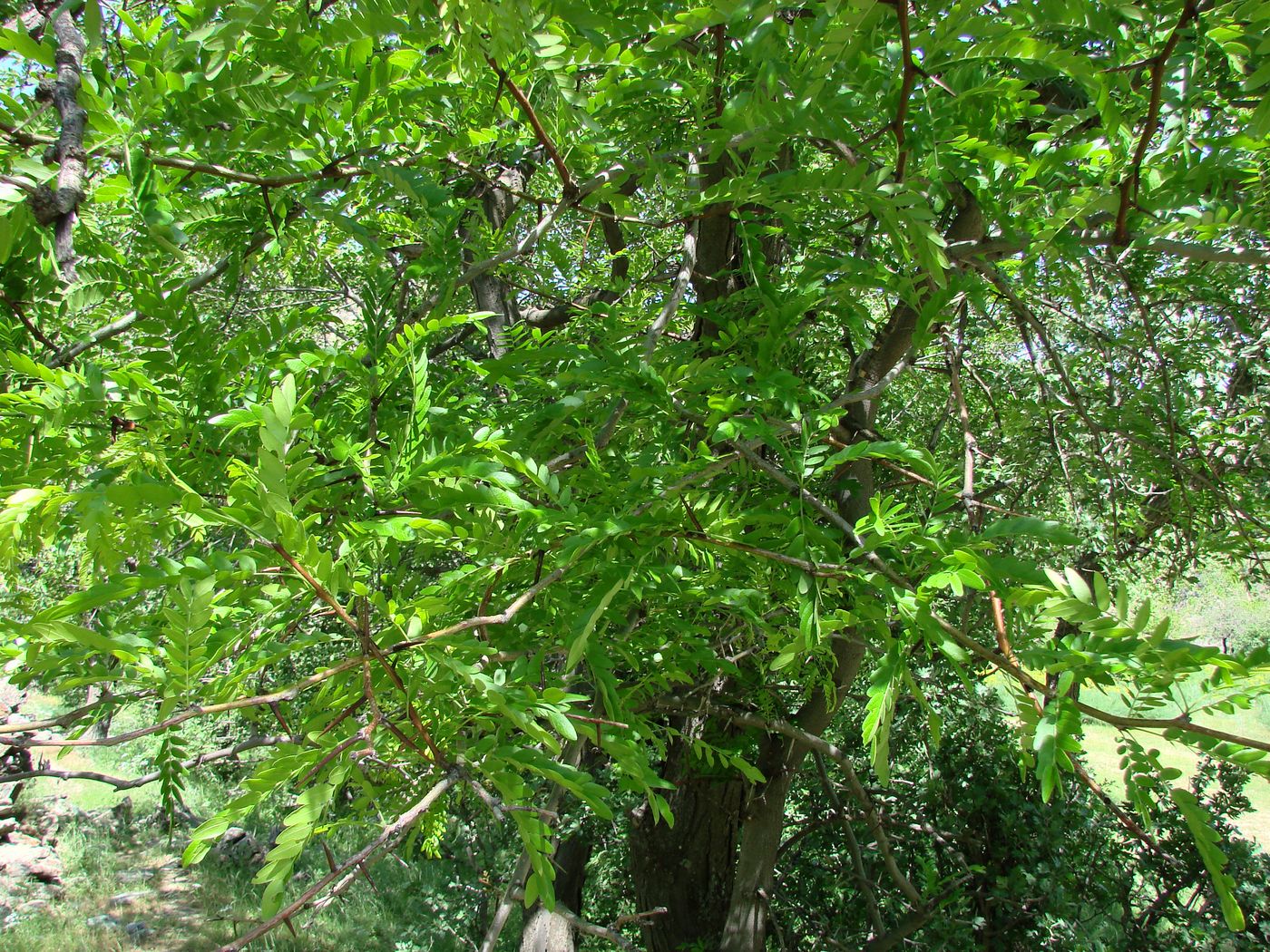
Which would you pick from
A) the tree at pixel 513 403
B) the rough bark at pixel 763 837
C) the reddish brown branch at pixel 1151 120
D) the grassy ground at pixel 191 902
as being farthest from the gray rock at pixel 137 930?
the reddish brown branch at pixel 1151 120

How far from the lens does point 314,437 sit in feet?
4.25

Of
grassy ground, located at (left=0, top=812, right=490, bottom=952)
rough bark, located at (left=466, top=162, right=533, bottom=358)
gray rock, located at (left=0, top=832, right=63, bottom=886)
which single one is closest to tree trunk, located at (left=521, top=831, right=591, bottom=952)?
grassy ground, located at (left=0, top=812, right=490, bottom=952)

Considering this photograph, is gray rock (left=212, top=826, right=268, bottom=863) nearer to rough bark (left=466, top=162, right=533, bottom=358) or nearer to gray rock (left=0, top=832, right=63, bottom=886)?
gray rock (left=0, top=832, right=63, bottom=886)

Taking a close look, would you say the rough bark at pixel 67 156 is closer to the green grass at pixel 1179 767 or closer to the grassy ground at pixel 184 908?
the grassy ground at pixel 184 908

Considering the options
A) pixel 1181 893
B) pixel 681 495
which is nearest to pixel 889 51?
pixel 681 495

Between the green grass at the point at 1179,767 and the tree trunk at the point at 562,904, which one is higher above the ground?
the green grass at the point at 1179,767

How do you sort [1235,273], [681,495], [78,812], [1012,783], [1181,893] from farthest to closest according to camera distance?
[78,812] < [1181,893] < [1012,783] < [1235,273] < [681,495]

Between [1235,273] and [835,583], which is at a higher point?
[1235,273]

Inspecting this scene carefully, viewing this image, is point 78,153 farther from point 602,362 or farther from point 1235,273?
point 1235,273

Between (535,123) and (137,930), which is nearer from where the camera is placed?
(535,123)

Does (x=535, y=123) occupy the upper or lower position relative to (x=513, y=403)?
upper

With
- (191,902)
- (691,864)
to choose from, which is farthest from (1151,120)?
(191,902)

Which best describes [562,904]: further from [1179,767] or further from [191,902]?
[1179,767]

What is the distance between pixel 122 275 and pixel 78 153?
34 cm
